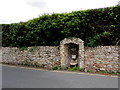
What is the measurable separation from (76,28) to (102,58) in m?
2.71

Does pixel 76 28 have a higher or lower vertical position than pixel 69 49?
higher

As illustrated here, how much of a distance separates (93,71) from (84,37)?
240 centimetres

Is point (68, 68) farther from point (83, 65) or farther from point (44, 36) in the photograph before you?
point (44, 36)

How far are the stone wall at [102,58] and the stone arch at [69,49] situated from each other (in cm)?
40

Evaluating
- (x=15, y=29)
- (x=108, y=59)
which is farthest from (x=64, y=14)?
(x=15, y=29)

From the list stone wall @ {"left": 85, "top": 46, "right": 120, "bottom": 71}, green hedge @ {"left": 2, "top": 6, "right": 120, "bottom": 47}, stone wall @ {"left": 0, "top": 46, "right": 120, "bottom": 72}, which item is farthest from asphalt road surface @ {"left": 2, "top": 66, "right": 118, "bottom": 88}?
green hedge @ {"left": 2, "top": 6, "right": 120, "bottom": 47}

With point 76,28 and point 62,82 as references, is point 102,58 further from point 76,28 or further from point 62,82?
point 62,82

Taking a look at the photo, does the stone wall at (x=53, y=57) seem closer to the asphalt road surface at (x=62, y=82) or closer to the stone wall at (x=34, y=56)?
the stone wall at (x=34, y=56)

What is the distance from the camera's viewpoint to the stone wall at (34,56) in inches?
382

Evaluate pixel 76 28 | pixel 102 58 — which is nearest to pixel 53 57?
pixel 76 28

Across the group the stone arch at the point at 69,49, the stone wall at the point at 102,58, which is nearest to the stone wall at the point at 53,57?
the stone wall at the point at 102,58

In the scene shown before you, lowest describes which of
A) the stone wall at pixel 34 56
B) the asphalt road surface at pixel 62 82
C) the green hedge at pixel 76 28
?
the asphalt road surface at pixel 62 82

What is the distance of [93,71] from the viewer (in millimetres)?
8148

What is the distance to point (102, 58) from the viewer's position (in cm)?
802
